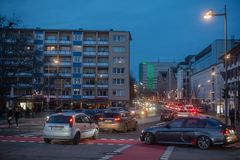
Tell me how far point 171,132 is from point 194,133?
1.15 meters

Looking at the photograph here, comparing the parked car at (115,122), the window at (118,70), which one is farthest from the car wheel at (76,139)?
the window at (118,70)

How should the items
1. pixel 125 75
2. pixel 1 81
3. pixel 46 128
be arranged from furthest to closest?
pixel 125 75
pixel 1 81
pixel 46 128

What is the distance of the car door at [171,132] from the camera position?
20656 mm

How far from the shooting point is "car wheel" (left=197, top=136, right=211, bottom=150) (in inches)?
778

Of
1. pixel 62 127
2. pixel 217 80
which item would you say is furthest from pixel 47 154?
pixel 217 80

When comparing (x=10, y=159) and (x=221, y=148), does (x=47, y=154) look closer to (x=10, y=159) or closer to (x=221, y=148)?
(x=10, y=159)

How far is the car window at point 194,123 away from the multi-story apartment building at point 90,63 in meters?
87.3

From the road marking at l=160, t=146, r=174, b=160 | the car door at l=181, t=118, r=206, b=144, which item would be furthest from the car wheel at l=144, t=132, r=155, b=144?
the car door at l=181, t=118, r=206, b=144

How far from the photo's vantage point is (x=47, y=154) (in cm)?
1673

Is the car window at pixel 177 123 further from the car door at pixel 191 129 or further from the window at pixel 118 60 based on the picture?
the window at pixel 118 60

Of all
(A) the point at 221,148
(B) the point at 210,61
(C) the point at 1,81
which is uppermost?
(B) the point at 210,61

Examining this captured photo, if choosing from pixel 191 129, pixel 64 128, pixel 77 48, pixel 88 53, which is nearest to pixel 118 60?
pixel 88 53

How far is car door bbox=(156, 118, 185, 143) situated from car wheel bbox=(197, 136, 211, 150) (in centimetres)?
101

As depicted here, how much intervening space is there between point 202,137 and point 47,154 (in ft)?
23.0
